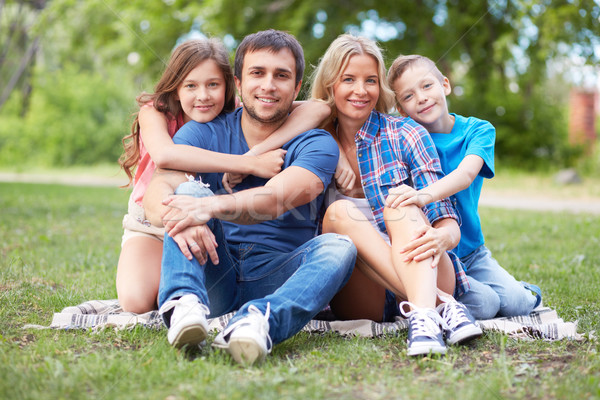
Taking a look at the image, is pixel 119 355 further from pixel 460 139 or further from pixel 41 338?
pixel 460 139

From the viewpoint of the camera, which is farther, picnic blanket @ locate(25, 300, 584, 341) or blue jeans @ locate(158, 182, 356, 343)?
picnic blanket @ locate(25, 300, 584, 341)

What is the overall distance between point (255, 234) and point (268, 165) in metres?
0.35

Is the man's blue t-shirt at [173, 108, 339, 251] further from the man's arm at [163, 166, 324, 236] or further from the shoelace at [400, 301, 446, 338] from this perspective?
the shoelace at [400, 301, 446, 338]

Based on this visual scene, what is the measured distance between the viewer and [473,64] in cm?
1586

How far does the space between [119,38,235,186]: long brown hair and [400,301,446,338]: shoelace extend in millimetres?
1660

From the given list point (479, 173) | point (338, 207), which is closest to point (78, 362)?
point (338, 207)

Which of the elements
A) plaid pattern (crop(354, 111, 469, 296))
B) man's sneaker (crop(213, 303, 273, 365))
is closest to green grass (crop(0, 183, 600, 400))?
man's sneaker (crop(213, 303, 273, 365))

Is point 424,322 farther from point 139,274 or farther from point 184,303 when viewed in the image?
point 139,274

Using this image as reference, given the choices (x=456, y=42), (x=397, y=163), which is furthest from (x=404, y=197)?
(x=456, y=42)

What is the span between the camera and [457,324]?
246cm

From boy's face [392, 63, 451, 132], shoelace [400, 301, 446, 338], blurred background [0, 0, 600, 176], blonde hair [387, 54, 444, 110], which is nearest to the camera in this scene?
shoelace [400, 301, 446, 338]

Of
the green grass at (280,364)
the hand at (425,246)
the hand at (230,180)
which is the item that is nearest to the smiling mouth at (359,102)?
the hand at (230,180)

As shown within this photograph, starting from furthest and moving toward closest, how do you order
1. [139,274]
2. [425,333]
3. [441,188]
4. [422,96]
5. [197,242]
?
[422,96]
[139,274]
[441,188]
[197,242]
[425,333]

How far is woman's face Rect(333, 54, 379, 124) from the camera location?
2969 millimetres
